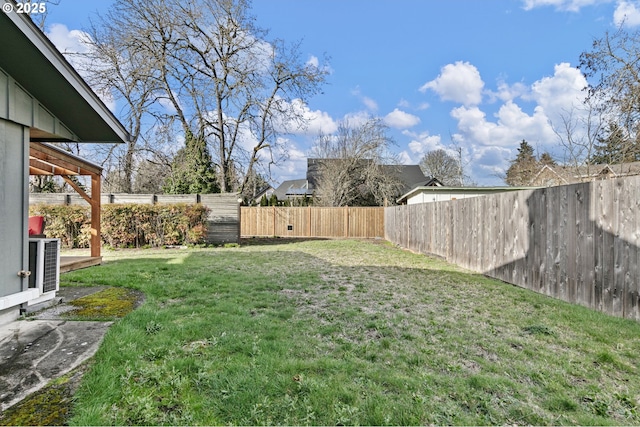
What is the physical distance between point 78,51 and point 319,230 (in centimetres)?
1420

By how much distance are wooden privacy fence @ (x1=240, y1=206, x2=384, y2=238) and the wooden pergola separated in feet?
35.9

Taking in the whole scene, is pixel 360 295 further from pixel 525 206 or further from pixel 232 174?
pixel 232 174

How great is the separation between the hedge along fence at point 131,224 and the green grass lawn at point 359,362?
24.6 ft

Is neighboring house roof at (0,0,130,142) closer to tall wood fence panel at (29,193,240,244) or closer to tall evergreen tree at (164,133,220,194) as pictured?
tall wood fence panel at (29,193,240,244)

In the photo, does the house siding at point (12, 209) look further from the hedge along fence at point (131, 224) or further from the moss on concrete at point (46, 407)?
the hedge along fence at point (131, 224)

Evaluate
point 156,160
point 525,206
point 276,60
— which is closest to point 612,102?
point 525,206

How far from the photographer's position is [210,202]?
1272 centimetres

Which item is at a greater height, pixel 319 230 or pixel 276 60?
pixel 276 60

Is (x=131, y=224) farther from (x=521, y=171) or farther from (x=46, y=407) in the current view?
(x=521, y=171)

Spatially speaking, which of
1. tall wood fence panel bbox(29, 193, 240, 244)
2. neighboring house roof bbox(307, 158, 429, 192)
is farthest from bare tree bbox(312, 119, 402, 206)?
tall wood fence panel bbox(29, 193, 240, 244)

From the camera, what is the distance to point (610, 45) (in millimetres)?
8461

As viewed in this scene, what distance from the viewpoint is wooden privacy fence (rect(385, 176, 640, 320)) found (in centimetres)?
361

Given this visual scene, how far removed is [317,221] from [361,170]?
658 centimetres

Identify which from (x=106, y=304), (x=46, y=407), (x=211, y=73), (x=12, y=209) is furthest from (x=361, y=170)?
(x=46, y=407)
